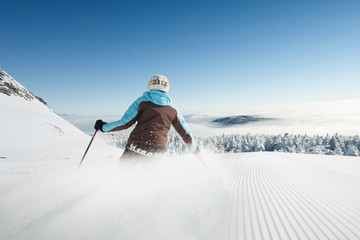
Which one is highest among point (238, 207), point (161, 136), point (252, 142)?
point (161, 136)

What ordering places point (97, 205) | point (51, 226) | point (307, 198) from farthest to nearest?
point (307, 198), point (97, 205), point (51, 226)

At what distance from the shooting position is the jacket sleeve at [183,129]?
3.91m

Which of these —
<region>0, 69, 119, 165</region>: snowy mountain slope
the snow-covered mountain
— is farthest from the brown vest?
the snow-covered mountain

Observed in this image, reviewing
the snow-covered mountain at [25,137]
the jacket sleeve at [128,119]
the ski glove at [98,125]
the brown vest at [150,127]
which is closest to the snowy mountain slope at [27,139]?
the snow-covered mountain at [25,137]

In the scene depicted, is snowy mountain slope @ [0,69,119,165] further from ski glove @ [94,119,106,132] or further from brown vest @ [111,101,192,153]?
brown vest @ [111,101,192,153]

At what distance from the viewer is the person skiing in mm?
3426

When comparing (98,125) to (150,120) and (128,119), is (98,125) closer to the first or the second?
(128,119)

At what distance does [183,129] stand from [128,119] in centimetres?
132

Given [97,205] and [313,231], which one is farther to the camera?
[313,231]

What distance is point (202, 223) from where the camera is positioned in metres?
2.77

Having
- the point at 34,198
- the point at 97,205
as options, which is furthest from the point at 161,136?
the point at 34,198

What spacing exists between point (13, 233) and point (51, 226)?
383 millimetres

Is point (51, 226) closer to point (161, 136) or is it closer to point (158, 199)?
point (158, 199)

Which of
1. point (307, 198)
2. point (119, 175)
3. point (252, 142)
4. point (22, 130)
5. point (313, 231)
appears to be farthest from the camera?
point (252, 142)
